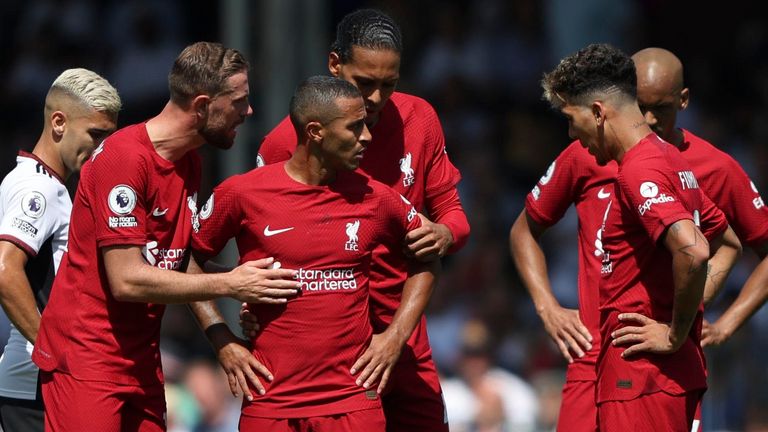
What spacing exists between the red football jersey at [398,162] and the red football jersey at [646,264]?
0.87m

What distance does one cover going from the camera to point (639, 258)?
4918 millimetres

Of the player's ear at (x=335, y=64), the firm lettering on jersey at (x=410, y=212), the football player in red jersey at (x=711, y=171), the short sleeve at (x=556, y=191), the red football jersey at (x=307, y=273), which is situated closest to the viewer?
the red football jersey at (x=307, y=273)

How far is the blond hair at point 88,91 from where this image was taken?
540cm

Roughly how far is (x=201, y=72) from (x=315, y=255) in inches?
33.2

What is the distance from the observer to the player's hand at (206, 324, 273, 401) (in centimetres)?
491

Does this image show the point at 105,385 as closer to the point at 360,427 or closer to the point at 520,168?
the point at 360,427

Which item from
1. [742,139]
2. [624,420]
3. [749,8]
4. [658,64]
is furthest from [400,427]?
[749,8]

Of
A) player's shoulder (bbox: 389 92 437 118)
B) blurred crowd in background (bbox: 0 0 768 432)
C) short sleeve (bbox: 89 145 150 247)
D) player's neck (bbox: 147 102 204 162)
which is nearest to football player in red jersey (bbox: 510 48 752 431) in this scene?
player's shoulder (bbox: 389 92 437 118)

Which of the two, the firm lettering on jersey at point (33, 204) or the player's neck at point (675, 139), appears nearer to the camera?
the firm lettering on jersey at point (33, 204)

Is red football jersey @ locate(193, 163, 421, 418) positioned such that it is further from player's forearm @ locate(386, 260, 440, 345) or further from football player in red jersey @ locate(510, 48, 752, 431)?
football player in red jersey @ locate(510, 48, 752, 431)

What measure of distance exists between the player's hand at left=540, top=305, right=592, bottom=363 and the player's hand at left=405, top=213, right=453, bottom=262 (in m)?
0.85

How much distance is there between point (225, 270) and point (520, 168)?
664 centimetres

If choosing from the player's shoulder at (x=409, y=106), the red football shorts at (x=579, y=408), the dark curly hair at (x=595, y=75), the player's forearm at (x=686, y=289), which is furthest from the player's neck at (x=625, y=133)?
the red football shorts at (x=579, y=408)

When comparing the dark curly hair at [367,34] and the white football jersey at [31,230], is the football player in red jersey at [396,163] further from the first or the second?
the white football jersey at [31,230]
